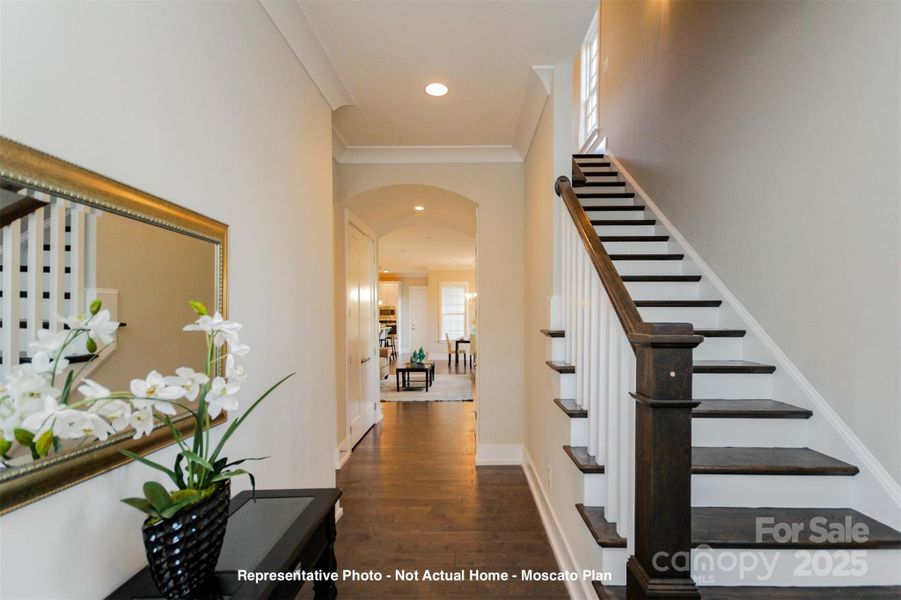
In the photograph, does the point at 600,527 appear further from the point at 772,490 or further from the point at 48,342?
the point at 48,342

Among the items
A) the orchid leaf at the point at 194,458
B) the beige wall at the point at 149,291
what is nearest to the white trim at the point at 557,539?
the orchid leaf at the point at 194,458

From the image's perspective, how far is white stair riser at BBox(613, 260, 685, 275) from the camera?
9.70 feet

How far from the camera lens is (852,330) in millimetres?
1617

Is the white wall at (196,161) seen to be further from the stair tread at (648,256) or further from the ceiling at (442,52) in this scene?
the stair tread at (648,256)

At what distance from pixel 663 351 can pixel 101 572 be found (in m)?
1.52

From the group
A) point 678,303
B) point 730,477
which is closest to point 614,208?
point 678,303

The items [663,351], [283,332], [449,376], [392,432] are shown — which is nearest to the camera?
[663,351]

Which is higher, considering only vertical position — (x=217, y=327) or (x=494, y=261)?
(x=494, y=261)

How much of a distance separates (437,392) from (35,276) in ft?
20.4

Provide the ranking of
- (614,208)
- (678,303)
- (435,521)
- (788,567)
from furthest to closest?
(614,208) → (435,521) → (678,303) → (788,567)

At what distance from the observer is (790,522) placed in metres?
1.52

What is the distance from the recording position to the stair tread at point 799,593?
1.37 metres

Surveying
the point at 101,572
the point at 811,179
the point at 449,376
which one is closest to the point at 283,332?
the point at 101,572

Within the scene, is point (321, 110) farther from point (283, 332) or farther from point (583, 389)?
point (583, 389)
